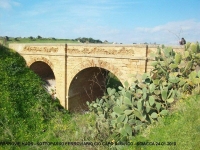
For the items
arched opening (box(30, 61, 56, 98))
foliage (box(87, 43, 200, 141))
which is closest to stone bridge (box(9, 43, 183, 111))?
arched opening (box(30, 61, 56, 98))

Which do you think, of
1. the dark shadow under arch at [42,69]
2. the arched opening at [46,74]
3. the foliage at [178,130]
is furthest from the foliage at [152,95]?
the dark shadow under arch at [42,69]

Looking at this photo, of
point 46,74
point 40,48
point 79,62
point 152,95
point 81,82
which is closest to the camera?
point 152,95

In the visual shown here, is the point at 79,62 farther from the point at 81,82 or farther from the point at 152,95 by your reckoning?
the point at 152,95

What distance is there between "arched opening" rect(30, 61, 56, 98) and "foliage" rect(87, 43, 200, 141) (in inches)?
349

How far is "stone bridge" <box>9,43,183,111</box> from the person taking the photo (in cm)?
1023

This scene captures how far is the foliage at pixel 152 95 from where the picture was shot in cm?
462

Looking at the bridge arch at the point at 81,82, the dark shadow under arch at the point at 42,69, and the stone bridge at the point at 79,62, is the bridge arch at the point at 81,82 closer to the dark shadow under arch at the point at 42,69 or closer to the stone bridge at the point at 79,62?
the stone bridge at the point at 79,62

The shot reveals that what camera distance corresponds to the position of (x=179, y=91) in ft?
16.4

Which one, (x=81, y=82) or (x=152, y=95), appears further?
(x=81, y=82)

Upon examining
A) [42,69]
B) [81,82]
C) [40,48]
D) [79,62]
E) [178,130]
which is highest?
[40,48]

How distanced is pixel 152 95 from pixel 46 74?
1399 centimetres

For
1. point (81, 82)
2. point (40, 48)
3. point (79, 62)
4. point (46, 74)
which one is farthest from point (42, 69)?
point (79, 62)

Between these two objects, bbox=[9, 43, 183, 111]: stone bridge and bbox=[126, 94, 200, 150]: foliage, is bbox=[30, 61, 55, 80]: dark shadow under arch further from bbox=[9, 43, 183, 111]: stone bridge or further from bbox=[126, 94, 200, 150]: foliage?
bbox=[126, 94, 200, 150]: foliage

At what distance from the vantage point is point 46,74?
58.3 ft
